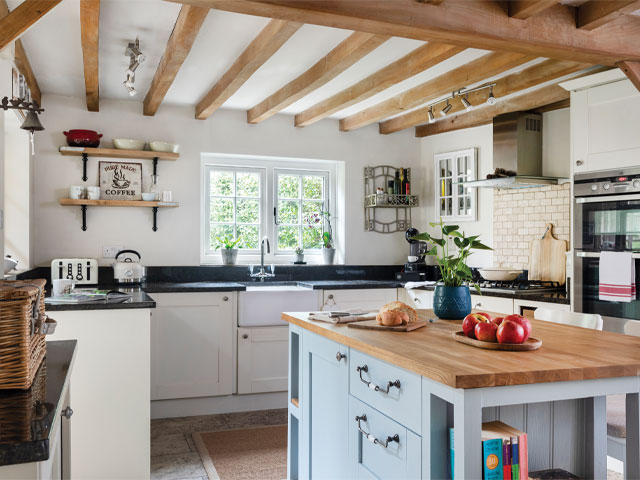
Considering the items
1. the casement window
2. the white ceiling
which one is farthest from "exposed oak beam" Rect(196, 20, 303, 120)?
the casement window

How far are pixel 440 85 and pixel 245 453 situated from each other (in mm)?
2870

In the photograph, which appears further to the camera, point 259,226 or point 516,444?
point 259,226

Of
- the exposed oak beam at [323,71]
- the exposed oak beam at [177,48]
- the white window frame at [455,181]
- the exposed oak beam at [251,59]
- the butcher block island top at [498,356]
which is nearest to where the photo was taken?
the butcher block island top at [498,356]

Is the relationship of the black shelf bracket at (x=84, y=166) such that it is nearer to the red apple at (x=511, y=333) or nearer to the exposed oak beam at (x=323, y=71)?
the exposed oak beam at (x=323, y=71)

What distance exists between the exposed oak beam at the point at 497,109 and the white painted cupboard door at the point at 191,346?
2684 mm

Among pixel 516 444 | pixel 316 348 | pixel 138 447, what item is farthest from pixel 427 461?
pixel 138 447

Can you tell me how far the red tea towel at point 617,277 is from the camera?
3543 mm

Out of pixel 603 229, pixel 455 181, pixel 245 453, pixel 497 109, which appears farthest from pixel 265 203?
pixel 603 229

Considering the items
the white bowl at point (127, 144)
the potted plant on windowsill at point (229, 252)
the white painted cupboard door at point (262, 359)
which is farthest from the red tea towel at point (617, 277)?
the white bowl at point (127, 144)

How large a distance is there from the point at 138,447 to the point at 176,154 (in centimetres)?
268

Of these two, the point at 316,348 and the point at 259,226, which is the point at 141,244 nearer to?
the point at 259,226

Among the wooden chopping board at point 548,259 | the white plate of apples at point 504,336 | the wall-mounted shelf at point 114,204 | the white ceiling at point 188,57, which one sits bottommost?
the white plate of apples at point 504,336

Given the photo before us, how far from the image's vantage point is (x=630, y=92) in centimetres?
355

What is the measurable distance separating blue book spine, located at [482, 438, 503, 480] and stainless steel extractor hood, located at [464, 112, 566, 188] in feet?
10.5
